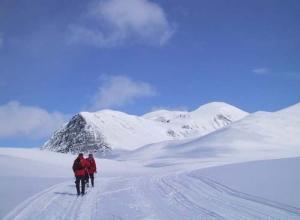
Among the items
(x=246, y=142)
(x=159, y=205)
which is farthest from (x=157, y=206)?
(x=246, y=142)

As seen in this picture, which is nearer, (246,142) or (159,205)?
(159,205)

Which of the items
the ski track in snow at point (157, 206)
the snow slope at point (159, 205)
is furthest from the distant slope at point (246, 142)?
the ski track in snow at point (157, 206)

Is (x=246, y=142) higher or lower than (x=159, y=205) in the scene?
higher

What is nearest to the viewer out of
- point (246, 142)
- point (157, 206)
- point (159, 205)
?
point (157, 206)

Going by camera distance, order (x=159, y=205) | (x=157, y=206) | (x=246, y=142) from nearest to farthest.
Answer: (x=157, y=206) < (x=159, y=205) < (x=246, y=142)

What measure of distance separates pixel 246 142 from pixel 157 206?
9810cm

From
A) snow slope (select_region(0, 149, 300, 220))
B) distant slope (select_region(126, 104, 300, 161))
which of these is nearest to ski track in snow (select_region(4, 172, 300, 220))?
snow slope (select_region(0, 149, 300, 220))

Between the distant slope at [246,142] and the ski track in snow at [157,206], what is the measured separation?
69.5 m

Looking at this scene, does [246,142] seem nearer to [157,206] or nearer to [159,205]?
[159,205]

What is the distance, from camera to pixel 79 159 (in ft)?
69.2

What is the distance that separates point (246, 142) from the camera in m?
111

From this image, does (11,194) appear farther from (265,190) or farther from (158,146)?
(158,146)

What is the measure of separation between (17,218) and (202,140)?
106950 millimetres

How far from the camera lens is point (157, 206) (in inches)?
615
